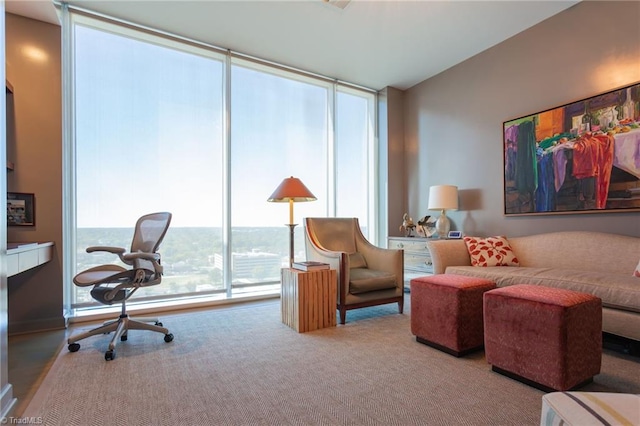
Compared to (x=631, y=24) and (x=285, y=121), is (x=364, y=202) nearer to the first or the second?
(x=285, y=121)

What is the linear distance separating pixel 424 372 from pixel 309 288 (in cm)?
109

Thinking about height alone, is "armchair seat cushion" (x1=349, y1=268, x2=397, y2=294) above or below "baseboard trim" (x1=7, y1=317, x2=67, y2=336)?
above

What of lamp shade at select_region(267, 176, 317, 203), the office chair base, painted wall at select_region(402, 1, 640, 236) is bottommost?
the office chair base

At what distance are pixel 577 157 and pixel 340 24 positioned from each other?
2.59 metres

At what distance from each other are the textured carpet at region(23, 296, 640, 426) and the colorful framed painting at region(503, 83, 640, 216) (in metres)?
1.37

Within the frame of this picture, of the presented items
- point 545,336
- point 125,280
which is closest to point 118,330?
point 125,280

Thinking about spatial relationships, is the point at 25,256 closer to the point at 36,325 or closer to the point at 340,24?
the point at 36,325

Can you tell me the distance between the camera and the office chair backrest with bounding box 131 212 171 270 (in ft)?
8.26

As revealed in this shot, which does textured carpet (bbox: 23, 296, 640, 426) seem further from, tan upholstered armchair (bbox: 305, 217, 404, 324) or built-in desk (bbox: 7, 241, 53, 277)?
built-in desk (bbox: 7, 241, 53, 277)

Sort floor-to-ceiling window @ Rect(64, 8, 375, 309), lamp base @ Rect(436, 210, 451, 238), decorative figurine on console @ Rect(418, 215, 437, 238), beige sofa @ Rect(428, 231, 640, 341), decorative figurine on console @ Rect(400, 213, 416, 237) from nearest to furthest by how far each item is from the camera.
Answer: beige sofa @ Rect(428, 231, 640, 341)
floor-to-ceiling window @ Rect(64, 8, 375, 309)
lamp base @ Rect(436, 210, 451, 238)
decorative figurine on console @ Rect(418, 215, 437, 238)
decorative figurine on console @ Rect(400, 213, 416, 237)

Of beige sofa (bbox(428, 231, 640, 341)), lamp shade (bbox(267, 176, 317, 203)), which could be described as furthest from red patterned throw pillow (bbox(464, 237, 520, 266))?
lamp shade (bbox(267, 176, 317, 203))

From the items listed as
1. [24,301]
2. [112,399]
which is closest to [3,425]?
[112,399]

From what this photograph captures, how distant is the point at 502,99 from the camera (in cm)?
363

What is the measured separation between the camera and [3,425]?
4.50 feet
